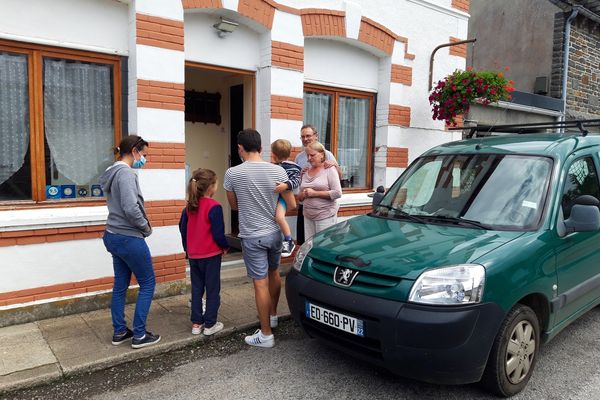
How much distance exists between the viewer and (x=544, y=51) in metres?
12.0

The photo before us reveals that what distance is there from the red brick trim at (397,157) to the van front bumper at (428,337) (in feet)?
16.3

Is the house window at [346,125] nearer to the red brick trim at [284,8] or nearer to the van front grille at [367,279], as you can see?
the red brick trim at [284,8]

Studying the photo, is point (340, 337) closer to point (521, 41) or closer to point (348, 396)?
point (348, 396)

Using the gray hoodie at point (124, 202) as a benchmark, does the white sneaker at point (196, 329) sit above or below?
below

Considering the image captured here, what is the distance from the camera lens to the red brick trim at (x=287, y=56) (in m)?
6.16

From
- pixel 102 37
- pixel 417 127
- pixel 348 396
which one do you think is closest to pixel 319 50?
pixel 417 127

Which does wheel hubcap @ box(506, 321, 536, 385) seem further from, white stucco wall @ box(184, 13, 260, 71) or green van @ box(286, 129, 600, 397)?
white stucco wall @ box(184, 13, 260, 71)

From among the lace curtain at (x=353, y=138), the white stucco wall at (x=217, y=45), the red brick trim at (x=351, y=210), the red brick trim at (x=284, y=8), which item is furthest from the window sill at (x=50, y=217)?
the lace curtain at (x=353, y=138)

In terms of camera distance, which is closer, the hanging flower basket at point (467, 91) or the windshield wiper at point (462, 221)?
the windshield wiper at point (462, 221)

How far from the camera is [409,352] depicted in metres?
2.99

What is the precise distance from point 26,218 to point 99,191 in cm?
88

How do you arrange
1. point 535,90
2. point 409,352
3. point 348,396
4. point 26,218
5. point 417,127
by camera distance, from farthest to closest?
point 535,90 < point 417,127 < point 26,218 < point 348,396 < point 409,352

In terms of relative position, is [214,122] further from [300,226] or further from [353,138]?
[300,226]

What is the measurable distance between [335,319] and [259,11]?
13.7 ft
